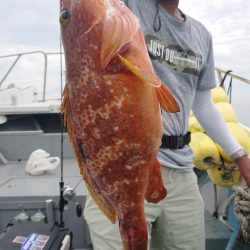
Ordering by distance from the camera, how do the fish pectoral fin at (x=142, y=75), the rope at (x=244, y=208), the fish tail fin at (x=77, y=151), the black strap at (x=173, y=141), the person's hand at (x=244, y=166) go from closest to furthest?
1. the fish pectoral fin at (x=142, y=75)
2. the fish tail fin at (x=77, y=151)
3. the black strap at (x=173, y=141)
4. the person's hand at (x=244, y=166)
5. the rope at (x=244, y=208)

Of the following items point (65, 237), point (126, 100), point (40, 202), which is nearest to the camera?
point (126, 100)

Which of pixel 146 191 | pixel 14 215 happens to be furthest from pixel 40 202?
pixel 146 191

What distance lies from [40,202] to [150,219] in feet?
6.66

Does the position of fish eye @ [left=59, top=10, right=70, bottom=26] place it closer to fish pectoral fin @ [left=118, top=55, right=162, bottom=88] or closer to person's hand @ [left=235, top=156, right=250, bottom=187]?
fish pectoral fin @ [left=118, top=55, right=162, bottom=88]

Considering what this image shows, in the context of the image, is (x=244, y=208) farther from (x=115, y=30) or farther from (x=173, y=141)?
(x=115, y=30)

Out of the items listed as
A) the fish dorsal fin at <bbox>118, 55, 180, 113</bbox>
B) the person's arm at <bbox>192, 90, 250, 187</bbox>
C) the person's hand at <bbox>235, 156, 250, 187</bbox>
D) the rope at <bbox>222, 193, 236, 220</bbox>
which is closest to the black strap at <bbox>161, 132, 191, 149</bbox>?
the person's arm at <bbox>192, 90, 250, 187</bbox>

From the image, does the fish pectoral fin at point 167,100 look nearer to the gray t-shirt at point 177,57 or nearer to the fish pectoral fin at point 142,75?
the fish pectoral fin at point 142,75

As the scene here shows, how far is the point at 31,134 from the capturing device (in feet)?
17.9

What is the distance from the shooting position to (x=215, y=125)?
7.08 feet

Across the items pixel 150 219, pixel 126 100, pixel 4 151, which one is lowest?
pixel 4 151

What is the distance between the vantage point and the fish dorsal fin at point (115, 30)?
1.07 m

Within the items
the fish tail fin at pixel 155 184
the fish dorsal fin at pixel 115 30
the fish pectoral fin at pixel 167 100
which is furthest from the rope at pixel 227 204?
the fish dorsal fin at pixel 115 30

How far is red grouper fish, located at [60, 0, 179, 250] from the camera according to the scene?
1089mm

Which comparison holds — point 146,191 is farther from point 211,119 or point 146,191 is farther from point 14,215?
point 14,215
